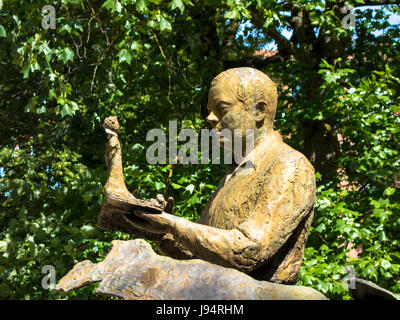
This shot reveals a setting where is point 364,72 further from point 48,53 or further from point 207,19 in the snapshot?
point 48,53

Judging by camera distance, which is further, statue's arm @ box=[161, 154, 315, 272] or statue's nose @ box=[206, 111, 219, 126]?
statue's nose @ box=[206, 111, 219, 126]

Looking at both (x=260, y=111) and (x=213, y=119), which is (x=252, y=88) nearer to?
(x=260, y=111)

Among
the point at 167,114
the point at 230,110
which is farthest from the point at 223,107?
the point at 167,114

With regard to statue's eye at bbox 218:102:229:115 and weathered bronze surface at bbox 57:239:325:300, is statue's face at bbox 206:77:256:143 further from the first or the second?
weathered bronze surface at bbox 57:239:325:300

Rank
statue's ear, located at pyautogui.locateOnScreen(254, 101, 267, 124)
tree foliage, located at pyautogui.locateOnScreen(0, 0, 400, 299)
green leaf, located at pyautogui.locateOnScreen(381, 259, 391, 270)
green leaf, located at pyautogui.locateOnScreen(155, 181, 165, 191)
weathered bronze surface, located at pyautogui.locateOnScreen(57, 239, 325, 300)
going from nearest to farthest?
weathered bronze surface, located at pyautogui.locateOnScreen(57, 239, 325, 300) < statue's ear, located at pyautogui.locateOnScreen(254, 101, 267, 124) < green leaf, located at pyautogui.locateOnScreen(381, 259, 391, 270) < tree foliage, located at pyautogui.locateOnScreen(0, 0, 400, 299) < green leaf, located at pyautogui.locateOnScreen(155, 181, 165, 191)

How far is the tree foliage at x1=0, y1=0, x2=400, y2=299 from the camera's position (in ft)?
23.5

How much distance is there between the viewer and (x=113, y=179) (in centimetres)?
317

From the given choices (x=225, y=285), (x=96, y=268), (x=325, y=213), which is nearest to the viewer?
(x=225, y=285)

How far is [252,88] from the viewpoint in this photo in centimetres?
352

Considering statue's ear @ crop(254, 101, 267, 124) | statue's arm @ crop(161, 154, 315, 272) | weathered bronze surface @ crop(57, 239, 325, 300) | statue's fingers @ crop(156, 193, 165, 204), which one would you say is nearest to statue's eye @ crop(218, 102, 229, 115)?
statue's ear @ crop(254, 101, 267, 124)

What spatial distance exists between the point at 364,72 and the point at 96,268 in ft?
24.6

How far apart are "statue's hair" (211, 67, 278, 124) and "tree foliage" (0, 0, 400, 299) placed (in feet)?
→ 10.6

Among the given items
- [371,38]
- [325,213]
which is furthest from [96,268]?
[371,38]

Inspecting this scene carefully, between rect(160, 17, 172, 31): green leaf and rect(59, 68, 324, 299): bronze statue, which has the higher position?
rect(160, 17, 172, 31): green leaf
